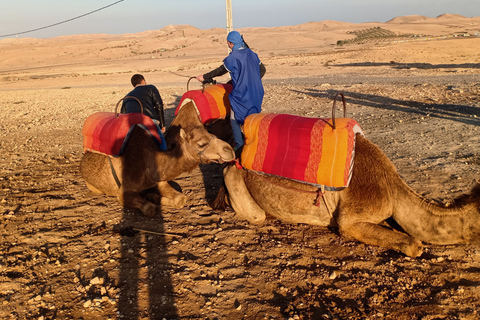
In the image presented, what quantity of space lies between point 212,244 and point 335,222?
1.52 meters

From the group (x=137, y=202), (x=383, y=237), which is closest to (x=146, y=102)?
(x=137, y=202)

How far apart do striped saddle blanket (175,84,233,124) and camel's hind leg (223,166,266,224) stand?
2429mm

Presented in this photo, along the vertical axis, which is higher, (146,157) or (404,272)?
(146,157)

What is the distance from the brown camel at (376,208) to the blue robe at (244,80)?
1973 millimetres

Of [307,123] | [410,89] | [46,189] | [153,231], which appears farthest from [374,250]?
[410,89]

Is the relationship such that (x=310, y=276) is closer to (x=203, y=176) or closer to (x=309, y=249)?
(x=309, y=249)

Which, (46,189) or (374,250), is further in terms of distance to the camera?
(46,189)

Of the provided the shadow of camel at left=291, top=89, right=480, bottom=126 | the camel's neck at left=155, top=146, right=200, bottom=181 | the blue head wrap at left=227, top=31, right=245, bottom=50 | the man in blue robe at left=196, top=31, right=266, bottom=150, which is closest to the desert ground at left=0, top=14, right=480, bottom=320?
the camel's neck at left=155, top=146, right=200, bottom=181

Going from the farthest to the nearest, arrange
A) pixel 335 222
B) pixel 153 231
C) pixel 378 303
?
pixel 153 231
pixel 335 222
pixel 378 303

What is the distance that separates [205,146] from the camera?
5.48 meters

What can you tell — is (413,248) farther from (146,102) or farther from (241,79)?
(146,102)

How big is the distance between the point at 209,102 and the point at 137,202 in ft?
8.69

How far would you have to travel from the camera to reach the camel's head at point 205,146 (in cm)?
526

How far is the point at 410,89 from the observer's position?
46.4 ft
